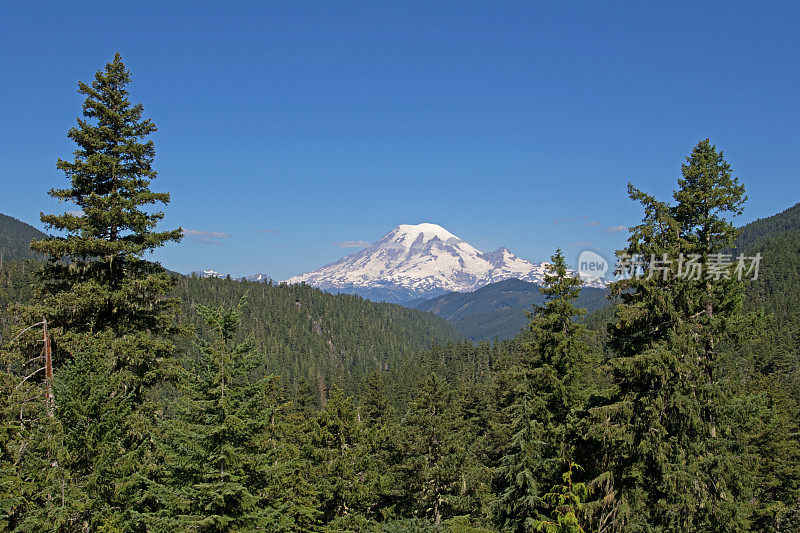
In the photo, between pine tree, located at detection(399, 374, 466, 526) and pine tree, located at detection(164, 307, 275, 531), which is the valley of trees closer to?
pine tree, located at detection(164, 307, 275, 531)

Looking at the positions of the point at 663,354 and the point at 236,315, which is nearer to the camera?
the point at 236,315

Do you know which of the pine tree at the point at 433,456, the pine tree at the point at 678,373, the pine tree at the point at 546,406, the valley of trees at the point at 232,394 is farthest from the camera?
the pine tree at the point at 433,456

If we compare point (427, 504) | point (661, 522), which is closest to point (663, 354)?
point (661, 522)

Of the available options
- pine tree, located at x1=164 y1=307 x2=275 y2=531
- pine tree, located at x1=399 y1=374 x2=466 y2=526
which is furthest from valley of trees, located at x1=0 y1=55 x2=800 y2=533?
pine tree, located at x1=399 y1=374 x2=466 y2=526

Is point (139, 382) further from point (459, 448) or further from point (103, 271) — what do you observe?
point (459, 448)

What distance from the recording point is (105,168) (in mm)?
13141

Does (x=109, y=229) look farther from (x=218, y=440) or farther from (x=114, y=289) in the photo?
(x=218, y=440)

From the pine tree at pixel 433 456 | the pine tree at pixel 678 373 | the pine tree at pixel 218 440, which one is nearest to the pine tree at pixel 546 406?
the pine tree at pixel 678 373

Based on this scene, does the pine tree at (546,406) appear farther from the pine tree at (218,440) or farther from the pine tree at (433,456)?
the pine tree at (433,456)

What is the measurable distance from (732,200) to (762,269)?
206731mm

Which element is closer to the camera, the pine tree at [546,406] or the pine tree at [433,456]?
the pine tree at [546,406]

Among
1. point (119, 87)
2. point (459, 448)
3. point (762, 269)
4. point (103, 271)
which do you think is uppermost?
point (762, 269)

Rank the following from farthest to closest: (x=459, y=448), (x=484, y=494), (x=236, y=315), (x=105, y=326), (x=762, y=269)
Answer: (x=762, y=269) < (x=484, y=494) < (x=459, y=448) < (x=105, y=326) < (x=236, y=315)

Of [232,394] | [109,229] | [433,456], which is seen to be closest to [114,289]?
[109,229]
